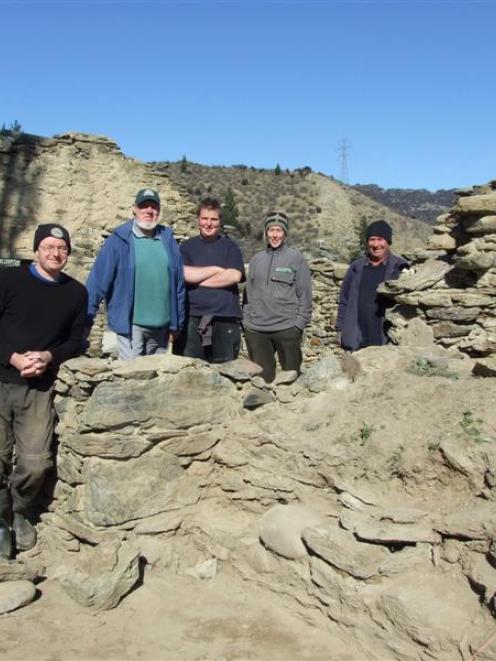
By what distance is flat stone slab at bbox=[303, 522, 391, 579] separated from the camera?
11.5ft

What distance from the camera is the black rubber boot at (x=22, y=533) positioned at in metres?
4.43

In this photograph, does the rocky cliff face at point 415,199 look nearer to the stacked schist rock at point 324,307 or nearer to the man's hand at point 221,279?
the stacked schist rock at point 324,307

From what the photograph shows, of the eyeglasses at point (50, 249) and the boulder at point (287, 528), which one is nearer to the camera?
the boulder at point (287, 528)

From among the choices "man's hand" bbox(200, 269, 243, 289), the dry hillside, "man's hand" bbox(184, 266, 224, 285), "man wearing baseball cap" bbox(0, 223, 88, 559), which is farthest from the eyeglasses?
the dry hillside

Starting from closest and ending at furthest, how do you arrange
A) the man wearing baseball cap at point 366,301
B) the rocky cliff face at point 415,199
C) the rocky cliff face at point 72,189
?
the man wearing baseball cap at point 366,301, the rocky cliff face at point 72,189, the rocky cliff face at point 415,199

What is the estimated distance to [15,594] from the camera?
3.79 m

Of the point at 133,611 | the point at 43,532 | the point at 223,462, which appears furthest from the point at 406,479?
the point at 43,532

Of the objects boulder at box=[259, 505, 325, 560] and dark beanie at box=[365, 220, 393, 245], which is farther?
dark beanie at box=[365, 220, 393, 245]

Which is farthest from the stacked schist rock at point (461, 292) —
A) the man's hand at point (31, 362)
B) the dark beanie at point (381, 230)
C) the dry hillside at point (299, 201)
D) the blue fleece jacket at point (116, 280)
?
the dry hillside at point (299, 201)

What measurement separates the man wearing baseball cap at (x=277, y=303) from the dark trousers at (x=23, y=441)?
5.78ft

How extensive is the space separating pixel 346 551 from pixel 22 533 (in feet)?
7.52

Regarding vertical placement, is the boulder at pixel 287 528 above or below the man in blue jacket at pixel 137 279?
below

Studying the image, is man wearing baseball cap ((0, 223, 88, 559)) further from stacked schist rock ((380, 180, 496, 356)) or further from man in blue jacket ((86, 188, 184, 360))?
stacked schist rock ((380, 180, 496, 356))

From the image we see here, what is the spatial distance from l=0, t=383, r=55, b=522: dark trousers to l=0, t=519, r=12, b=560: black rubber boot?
0.05 meters
